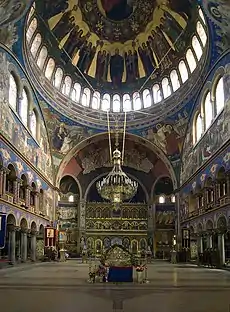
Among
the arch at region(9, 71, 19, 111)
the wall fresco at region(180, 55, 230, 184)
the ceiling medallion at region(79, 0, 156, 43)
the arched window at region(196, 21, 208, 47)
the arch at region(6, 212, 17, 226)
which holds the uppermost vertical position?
the ceiling medallion at region(79, 0, 156, 43)

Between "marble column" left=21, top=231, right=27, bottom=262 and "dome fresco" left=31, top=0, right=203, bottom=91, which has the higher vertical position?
"dome fresco" left=31, top=0, right=203, bottom=91

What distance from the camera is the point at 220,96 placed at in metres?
25.0

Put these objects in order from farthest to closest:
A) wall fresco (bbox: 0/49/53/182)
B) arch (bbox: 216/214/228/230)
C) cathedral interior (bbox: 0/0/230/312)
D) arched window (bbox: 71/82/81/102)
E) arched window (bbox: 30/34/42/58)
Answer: arched window (bbox: 71/82/81/102)
arched window (bbox: 30/34/42/58)
cathedral interior (bbox: 0/0/230/312)
arch (bbox: 216/214/228/230)
wall fresco (bbox: 0/49/53/182)

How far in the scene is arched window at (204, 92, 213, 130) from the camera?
27444mm

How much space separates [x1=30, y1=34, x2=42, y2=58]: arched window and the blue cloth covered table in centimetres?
1901

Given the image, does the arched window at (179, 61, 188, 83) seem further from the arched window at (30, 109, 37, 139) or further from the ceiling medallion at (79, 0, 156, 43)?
the arched window at (30, 109, 37, 139)

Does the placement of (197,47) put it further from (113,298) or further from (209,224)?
(113,298)

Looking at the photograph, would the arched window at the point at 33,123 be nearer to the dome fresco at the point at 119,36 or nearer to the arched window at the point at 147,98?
the dome fresco at the point at 119,36

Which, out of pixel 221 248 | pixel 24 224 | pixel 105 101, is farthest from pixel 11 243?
pixel 105 101

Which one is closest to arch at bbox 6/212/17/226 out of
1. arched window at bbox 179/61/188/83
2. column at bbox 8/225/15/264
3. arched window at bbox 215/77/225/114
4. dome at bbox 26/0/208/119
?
column at bbox 8/225/15/264

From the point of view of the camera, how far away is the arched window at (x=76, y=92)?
35.9m

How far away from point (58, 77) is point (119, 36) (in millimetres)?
5829

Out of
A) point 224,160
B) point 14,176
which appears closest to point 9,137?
point 14,176

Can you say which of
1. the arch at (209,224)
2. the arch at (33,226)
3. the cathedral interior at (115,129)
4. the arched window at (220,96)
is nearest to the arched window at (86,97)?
the cathedral interior at (115,129)
